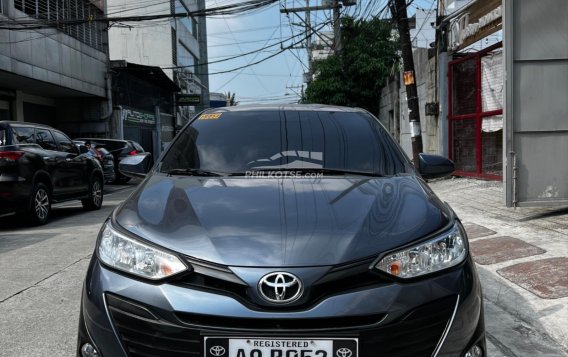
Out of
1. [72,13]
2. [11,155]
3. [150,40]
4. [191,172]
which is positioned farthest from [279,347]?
[150,40]

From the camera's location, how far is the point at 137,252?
2.24 m

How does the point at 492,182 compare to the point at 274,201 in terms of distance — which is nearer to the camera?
the point at 274,201

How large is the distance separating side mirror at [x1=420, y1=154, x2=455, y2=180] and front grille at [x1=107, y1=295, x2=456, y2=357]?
1.74 metres

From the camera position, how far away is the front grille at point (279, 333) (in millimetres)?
1981

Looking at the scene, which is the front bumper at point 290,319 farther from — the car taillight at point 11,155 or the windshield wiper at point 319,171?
the car taillight at point 11,155

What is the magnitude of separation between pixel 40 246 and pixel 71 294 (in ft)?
8.46

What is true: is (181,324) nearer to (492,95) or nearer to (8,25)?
(492,95)

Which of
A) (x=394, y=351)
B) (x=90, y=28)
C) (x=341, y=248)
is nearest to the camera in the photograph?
(x=394, y=351)

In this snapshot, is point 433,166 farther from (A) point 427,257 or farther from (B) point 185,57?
(B) point 185,57

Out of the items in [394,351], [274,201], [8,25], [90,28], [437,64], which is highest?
[90,28]

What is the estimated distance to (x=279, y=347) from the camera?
6.51ft

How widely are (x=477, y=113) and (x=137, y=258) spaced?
36.9ft

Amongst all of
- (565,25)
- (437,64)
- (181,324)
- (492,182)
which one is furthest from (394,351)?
(437,64)

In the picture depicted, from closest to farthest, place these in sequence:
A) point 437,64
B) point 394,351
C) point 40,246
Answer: point 394,351, point 40,246, point 437,64
